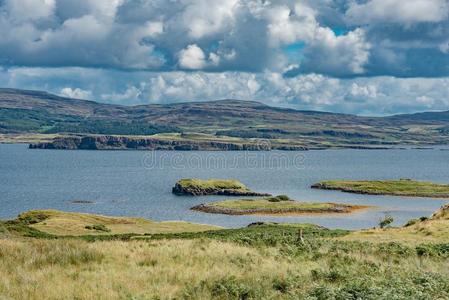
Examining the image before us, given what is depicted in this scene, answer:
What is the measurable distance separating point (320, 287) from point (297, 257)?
8.62 m

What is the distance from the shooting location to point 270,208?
130000mm

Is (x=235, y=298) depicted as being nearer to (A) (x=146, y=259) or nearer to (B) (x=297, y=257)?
(A) (x=146, y=259)

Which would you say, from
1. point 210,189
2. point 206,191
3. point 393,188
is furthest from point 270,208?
point 393,188

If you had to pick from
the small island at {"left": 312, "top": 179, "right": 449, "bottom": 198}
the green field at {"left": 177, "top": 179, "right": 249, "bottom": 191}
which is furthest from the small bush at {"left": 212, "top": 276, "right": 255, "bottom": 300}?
the small island at {"left": 312, "top": 179, "right": 449, "bottom": 198}

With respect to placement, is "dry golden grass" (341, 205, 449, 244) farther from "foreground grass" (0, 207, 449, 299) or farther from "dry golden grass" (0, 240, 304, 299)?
"dry golden grass" (0, 240, 304, 299)

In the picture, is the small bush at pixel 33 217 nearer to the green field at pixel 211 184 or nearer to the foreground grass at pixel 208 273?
the foreground grass at pixel 208 273

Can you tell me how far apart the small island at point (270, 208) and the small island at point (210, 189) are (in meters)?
26.0

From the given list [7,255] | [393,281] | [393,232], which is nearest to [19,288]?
[7,255]

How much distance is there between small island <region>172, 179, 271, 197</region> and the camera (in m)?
166

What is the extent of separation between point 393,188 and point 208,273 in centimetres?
15854

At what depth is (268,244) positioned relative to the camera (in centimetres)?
3259

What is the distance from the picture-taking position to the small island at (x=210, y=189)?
16569cm

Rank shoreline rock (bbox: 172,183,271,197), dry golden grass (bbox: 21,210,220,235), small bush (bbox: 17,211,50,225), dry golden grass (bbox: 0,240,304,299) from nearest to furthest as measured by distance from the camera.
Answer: dry golden grass (bbox: 0,240,304,299), dry golden grass (bbox: 21,210,220,235), small bush (bbox: 17,211,50,225), shoreline rock (bbox: 172,183,271,197)

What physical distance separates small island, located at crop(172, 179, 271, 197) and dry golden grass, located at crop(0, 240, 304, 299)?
138m
